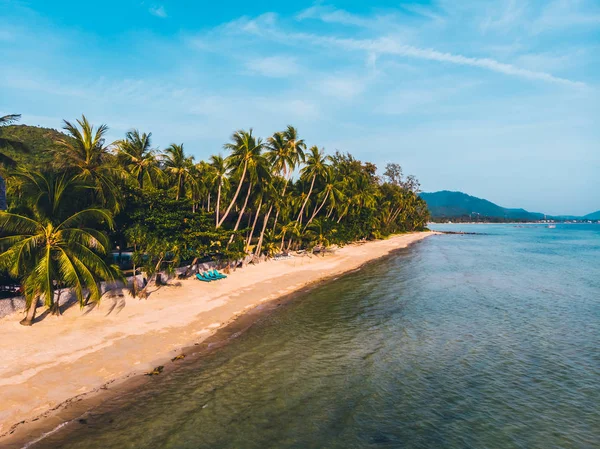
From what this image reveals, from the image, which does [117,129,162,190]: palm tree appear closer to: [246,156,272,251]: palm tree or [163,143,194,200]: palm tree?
[163,143,194,200]: palm tree

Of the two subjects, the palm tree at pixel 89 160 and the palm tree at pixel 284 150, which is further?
the palm tree at pixel 284 150

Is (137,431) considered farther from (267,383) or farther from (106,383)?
(267,383)

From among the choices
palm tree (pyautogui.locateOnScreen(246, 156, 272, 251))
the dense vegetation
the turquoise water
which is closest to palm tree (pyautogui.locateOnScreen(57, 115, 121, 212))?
the dense vegetation

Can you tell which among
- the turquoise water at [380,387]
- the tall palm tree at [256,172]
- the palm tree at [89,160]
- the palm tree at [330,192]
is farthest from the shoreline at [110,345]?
the palm tree at [330,192]

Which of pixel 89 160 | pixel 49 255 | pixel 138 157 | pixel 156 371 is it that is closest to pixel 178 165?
pixel 138 157

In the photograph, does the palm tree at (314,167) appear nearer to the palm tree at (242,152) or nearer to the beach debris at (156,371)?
the palm tree at (242,152)

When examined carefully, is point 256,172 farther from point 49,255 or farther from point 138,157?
point 49,255

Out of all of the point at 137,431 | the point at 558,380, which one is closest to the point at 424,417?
the point at 558,380
